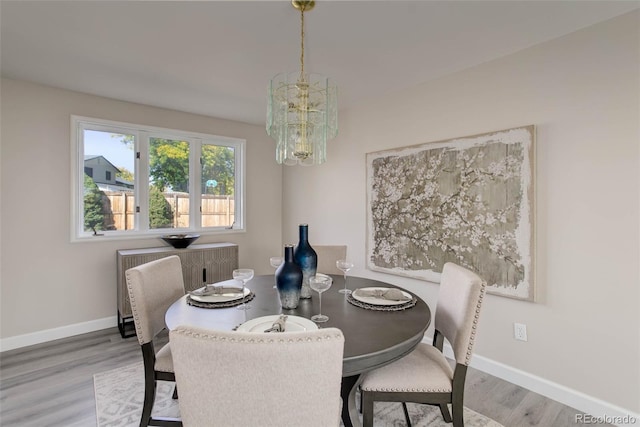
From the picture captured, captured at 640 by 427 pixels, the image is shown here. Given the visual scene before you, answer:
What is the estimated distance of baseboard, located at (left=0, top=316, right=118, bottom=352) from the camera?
2.75 meters

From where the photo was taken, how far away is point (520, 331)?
2.22m

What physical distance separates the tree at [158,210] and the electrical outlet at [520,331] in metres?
3.57

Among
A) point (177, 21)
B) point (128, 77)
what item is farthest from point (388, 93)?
point (128, 77)

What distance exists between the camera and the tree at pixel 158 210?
3.54 metres

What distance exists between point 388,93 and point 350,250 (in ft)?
5.58

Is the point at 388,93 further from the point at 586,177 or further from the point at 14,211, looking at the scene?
the point at 14,211

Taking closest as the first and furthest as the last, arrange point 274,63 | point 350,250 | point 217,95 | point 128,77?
point 274,63 → point 128,77 → point 217,95 → point 350,250

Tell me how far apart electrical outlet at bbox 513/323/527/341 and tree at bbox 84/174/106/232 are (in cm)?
393

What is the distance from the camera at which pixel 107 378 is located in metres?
2.28

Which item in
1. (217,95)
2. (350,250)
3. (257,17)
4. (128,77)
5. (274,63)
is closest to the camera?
(257,17)

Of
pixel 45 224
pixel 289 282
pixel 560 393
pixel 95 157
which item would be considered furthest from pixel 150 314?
pixel 560 393

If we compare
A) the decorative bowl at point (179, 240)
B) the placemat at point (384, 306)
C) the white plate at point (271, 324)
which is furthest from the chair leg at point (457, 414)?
the decorative bowl at point (179, 240)

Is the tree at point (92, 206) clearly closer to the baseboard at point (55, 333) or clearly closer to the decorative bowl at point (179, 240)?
the decorative bowl at point (179, 240)

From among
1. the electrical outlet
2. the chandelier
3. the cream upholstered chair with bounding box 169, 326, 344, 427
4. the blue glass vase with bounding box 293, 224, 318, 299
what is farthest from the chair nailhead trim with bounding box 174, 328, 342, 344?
the electrical outlet
